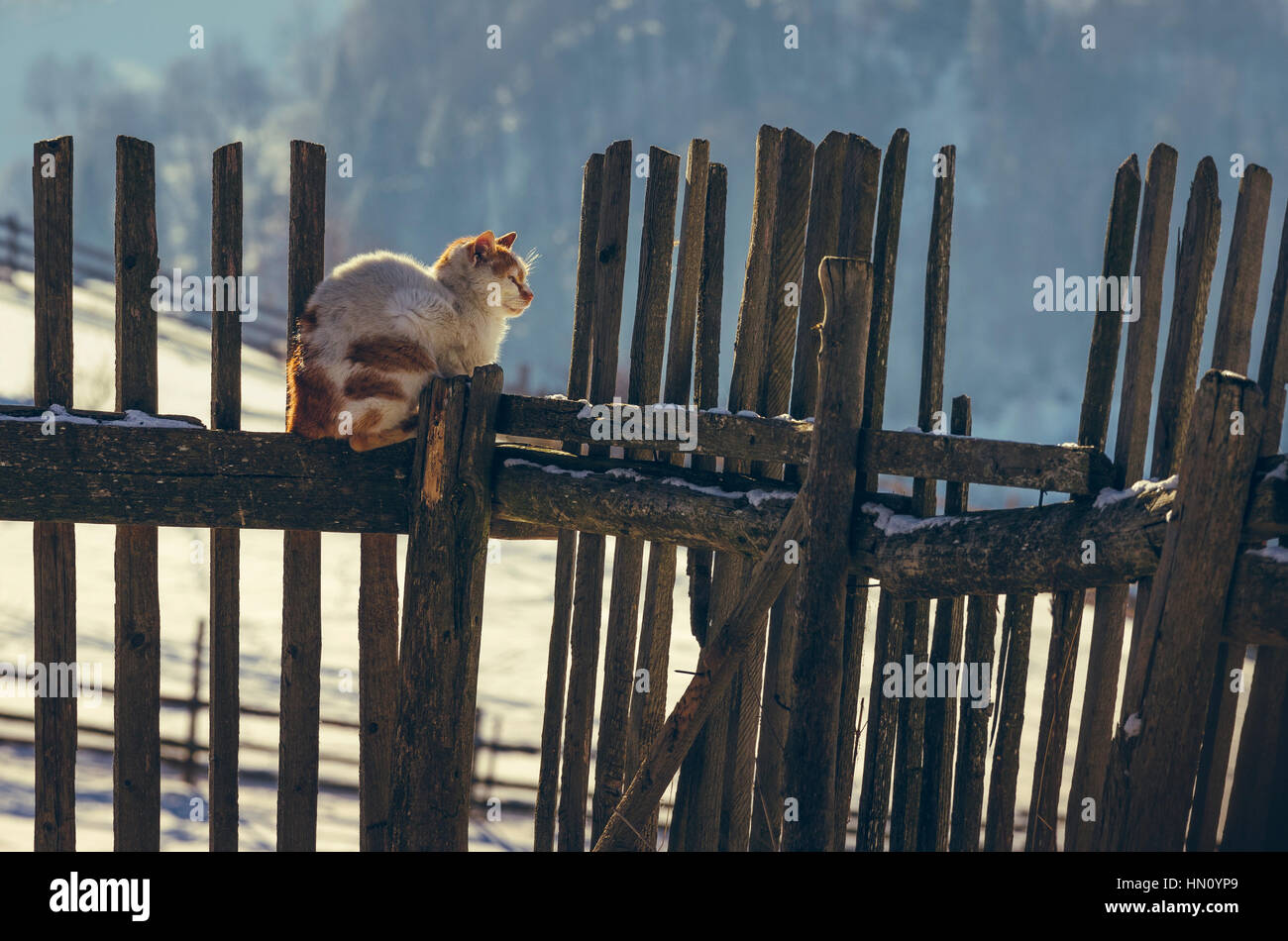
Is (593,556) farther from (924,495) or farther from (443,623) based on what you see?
(924,495)

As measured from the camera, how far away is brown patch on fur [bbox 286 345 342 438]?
352cm

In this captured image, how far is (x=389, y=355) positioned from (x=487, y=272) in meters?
0.62

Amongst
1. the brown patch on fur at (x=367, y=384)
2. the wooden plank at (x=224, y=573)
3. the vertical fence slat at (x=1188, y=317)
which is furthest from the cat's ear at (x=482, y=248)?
the vertical fence slat at (x=1188, y=317)

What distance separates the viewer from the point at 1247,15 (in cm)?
7738

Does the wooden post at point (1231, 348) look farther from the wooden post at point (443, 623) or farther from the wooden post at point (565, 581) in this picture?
the wooden post at point (443, 623)

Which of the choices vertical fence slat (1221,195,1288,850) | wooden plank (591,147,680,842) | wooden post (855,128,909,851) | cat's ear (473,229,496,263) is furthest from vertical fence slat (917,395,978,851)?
cat's ear (473,229,496,263)

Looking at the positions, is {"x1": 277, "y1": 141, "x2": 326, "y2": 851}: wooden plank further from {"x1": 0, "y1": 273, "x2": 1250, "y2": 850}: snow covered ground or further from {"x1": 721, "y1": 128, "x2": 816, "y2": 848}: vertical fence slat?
{"x1": 0, "y1": 273, "x2": 1250, "y2": 850}: snow covered ground

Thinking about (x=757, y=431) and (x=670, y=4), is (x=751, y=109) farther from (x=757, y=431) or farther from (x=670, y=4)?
(x=757, y=431)

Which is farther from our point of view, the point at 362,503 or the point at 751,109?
the point at 751,109

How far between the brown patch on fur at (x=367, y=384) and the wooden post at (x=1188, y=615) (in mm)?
2381

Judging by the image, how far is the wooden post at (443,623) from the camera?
3352mm
